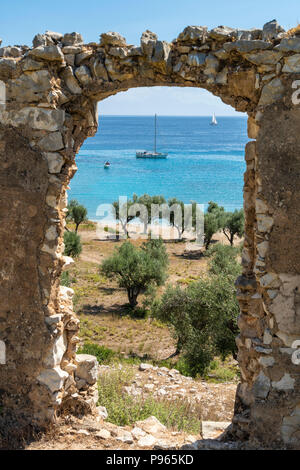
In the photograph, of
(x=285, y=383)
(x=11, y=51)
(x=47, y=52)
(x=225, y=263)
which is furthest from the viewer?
(x=225, y=263)

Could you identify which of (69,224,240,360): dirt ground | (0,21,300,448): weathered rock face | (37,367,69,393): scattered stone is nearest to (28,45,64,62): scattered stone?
(0,21,300,448): weathered rock face

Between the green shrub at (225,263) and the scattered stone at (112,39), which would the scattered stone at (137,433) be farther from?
the green shrub at (225,263)

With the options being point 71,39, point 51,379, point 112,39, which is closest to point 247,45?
point 112,39

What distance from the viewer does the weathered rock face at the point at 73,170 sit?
510 cm

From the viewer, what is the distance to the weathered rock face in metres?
5.10

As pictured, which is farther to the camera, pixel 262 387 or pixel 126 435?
pixel 126 435

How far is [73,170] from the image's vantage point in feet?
19.4

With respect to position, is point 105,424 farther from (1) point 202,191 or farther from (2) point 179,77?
(1) point 202,191

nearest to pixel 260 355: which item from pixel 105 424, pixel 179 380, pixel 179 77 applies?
pixel 105 424

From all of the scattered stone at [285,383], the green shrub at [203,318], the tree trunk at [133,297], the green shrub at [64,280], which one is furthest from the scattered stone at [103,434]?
the tree trunk at [133,297]

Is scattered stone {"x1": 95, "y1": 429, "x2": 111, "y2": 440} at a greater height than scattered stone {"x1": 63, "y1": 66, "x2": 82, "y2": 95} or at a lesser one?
lesser

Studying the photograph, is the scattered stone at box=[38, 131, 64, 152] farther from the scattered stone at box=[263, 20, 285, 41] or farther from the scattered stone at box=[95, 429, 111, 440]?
the scattered stone at box=[95, 429, 111, 440]

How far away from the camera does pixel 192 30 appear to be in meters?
5.34

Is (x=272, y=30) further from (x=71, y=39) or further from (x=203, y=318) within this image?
(x=203, y=318)
